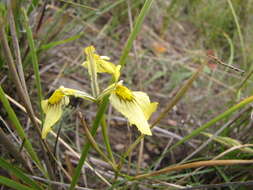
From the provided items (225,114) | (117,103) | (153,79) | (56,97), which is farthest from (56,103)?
(153,79)

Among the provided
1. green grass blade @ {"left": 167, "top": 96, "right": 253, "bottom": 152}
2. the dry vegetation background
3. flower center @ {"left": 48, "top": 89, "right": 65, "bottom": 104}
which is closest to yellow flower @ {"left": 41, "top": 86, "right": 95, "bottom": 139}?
flower center @ {"left": 48, "top": 89, "right": 65, "bottom": 104}

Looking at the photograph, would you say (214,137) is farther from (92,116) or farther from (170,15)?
(170,15)

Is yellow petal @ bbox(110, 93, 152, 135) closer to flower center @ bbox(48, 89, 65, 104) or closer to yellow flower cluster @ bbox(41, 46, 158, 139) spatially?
yellow flower cluster @ bbox(41, 46, 158, 139)

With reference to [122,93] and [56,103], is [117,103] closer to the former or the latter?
[122,93]

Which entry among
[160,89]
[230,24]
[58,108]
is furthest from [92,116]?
[230,24]

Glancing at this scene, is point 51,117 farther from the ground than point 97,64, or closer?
closer

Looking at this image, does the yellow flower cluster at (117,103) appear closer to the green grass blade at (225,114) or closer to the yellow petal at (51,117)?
the yellow petal at (51,117)
